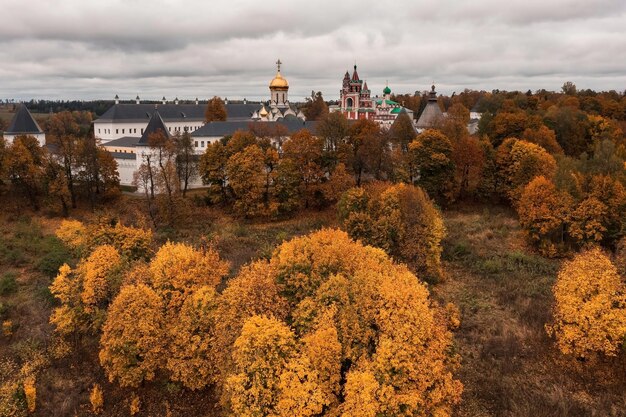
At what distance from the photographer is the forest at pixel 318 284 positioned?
15055 millimetres

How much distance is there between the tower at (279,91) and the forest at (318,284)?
128 ft

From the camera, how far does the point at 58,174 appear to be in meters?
39.3

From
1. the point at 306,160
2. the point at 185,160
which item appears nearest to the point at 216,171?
the point at 185,160

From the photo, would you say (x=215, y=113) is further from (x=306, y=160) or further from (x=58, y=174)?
(x=306, y=160)

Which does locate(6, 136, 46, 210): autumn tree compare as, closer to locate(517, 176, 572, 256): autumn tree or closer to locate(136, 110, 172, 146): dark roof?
locate(136, 110, 172, 146): dark roof

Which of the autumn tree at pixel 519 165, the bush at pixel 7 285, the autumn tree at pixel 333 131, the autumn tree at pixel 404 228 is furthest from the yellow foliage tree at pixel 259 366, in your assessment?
the autumn tree at pixel 333 131

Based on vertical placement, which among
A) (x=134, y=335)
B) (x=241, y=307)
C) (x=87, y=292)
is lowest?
(x=134, y=335)

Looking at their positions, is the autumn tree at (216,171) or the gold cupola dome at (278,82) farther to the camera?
the gold cupola dome at (278,82)

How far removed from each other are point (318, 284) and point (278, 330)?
12.3 ft

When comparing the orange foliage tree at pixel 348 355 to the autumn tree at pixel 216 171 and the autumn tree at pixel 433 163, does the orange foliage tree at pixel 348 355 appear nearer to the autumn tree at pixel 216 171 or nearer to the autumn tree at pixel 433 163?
the autumn tree at pixel 433 163

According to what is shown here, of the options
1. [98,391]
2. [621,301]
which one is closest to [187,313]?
[98,391]

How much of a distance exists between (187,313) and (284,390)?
19.7ft

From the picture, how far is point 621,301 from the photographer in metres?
18.5

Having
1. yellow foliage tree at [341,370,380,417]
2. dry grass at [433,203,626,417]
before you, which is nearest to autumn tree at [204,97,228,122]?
dry grass at [433,203,626,417]
